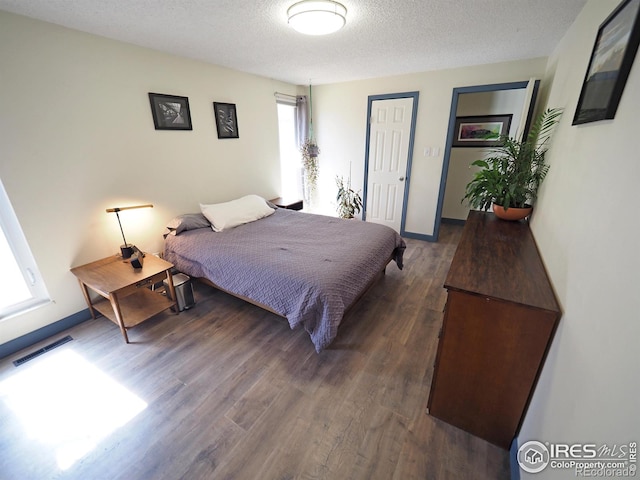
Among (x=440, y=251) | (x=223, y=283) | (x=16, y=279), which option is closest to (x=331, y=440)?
(x=223, y=283)

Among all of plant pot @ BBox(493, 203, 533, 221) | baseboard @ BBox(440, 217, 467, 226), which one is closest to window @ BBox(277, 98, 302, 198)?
baseboard @ BBox(440, 217, 467, 226)

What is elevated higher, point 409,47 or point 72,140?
point 409,47

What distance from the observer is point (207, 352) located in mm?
1992

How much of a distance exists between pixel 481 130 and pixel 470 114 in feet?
1.05

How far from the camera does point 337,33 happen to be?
7.30ft

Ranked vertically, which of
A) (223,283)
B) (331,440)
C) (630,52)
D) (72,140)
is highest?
(630,52)

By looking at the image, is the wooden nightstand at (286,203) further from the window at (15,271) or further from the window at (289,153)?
the window at (15,271)

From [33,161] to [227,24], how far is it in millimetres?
1758

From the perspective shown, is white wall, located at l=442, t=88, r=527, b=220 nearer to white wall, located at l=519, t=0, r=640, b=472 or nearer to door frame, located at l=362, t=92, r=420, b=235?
door frame, located at l=362, t=92, r=420, b=235

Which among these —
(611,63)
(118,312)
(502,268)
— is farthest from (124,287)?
(611,63)

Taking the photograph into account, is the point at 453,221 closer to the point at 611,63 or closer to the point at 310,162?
the point at 310,162

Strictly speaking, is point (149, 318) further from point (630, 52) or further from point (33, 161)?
point (630, 52)

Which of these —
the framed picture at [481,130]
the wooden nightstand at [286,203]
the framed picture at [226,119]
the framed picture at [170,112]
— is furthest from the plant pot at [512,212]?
the framed picture at [170,112]

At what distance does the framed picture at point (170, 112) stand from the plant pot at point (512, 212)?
124 inches
